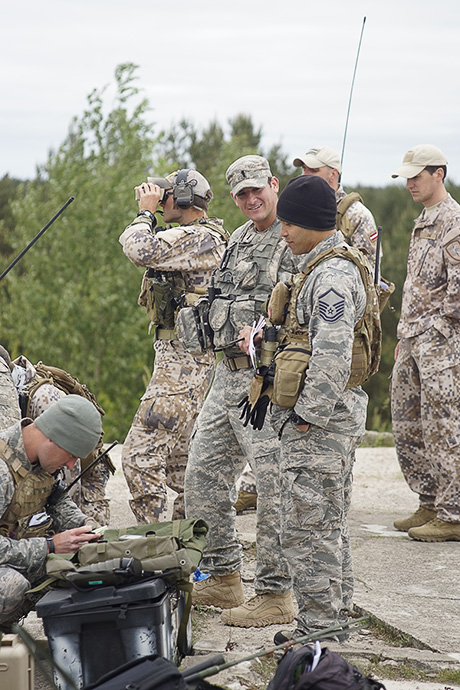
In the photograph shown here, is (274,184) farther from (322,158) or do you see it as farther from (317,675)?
(317,675)

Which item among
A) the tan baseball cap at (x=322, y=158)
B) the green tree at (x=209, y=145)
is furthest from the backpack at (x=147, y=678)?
the green tree at (x=209, y=145)

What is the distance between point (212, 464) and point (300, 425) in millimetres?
988

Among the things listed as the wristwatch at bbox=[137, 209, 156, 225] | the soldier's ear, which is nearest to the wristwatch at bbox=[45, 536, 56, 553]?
the soldier's ear

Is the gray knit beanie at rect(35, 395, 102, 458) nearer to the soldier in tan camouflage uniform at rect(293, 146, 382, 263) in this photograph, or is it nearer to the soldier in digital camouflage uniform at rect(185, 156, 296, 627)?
the soldier in digital camouflage uniform at rect(185, 156, 296, 627)

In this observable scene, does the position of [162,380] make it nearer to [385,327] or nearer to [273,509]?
[273,509]

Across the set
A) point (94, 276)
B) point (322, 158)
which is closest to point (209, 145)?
point (94, 276)

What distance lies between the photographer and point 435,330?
246 inches

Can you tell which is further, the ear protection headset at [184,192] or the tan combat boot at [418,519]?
the tan combat boot at [418,519]

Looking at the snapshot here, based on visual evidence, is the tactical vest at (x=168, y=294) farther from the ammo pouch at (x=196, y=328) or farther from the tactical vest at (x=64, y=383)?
the tactical vest at (x=64, y=383)

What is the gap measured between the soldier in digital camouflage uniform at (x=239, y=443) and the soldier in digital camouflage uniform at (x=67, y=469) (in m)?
0.54

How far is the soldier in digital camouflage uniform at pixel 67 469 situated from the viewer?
4.64 meters

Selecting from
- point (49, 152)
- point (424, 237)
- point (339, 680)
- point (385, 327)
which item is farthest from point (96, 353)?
point (339, 680)

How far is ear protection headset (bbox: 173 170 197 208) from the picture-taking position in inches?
220

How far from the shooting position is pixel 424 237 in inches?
251
